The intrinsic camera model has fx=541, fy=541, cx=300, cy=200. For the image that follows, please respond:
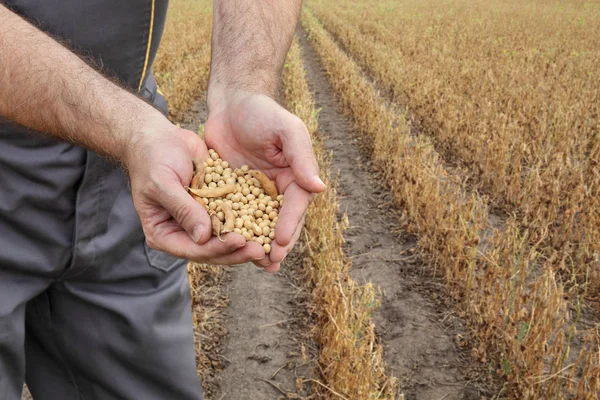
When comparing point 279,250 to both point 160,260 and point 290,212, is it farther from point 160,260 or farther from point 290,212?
point 160,260

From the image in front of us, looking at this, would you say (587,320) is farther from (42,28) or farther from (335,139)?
(335,139)

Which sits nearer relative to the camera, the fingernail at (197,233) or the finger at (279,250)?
the fingernail at (197,233)

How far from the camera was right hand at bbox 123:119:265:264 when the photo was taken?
3.67ft

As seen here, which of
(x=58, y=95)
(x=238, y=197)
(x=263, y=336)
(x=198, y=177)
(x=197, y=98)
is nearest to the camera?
(x=58, y=95)

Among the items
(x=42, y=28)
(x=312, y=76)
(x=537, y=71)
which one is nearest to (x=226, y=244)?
(x=42, y=28)

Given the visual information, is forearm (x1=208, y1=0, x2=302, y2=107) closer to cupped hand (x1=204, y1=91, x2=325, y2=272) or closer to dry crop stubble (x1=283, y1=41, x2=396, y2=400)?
cupped hand (x1=204, y1=91, x2=325, y2=272)

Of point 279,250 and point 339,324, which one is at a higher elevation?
point 279,250

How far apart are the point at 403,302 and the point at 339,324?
76cm

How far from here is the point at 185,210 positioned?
1126mm

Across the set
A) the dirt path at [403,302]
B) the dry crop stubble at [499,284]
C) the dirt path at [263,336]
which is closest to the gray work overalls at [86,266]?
the dirt path at [263,336]

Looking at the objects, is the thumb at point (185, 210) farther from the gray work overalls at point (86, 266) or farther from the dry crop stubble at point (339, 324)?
the dry crop stubble at point (339, 324)

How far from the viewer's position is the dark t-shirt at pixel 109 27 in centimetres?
116

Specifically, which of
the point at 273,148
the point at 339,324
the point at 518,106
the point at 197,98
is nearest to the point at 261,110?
the point at 273,148

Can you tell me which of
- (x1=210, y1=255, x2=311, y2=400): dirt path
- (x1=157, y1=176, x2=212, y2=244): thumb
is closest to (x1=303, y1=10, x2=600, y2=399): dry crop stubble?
(x1=210, y1=255, x2=311, y2=400): dirt path
